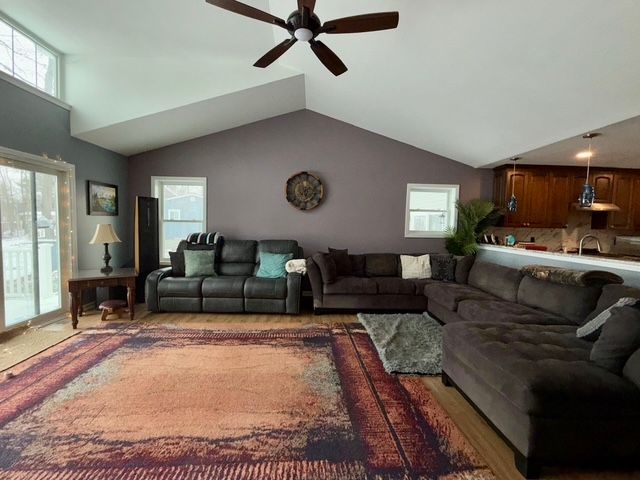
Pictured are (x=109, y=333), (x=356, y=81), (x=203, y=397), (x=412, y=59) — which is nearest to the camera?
(x=203, y=397)

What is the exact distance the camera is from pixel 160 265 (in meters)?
5.38

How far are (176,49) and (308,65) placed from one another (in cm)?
157

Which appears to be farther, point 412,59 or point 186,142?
point 186,142

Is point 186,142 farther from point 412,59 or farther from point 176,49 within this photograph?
point 412,59

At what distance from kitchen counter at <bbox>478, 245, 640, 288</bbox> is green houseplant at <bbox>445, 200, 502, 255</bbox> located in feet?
0.87

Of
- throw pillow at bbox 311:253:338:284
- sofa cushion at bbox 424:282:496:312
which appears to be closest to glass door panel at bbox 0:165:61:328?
throw pillow at bbox 311:253:338:284

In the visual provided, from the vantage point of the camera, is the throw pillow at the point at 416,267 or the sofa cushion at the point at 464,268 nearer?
the sofa cushion at the point at 464,268

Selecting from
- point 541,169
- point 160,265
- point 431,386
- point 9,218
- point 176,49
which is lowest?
point 431,386

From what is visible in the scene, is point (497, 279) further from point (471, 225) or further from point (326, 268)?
A: point (326, 268)

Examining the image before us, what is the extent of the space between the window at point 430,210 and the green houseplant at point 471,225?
0.24 meters

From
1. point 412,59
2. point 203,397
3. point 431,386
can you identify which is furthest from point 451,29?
point 203,397

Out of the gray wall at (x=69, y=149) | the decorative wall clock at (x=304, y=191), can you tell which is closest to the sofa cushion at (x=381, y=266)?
the decorative wall clock at (x=304, y=191)

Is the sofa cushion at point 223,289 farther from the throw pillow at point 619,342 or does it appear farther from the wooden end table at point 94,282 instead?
the throw pillow at point 619,342

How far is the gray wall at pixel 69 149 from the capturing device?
3.14m
